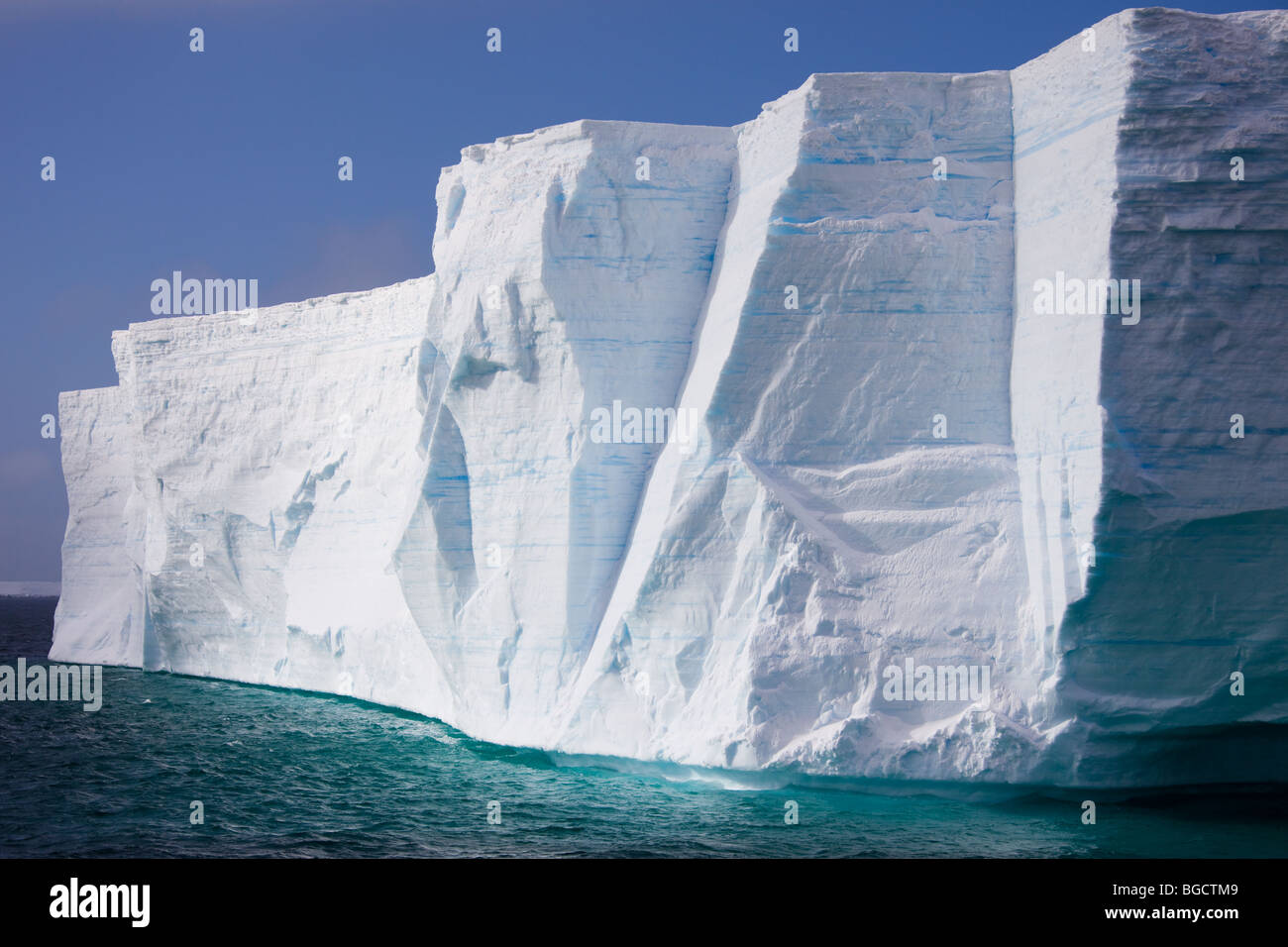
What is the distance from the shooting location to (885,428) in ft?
38.3

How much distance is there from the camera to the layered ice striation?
10.2m

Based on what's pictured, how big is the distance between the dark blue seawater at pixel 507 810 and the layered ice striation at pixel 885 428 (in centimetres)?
39

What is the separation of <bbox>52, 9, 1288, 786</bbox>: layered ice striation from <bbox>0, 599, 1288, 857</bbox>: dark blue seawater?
1.27 ft

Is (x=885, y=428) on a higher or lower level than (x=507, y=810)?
higher

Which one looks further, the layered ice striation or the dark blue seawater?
the layered ice striation

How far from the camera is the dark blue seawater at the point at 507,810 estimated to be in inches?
375

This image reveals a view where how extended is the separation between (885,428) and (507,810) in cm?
489

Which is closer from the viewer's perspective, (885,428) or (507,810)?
(507,810)

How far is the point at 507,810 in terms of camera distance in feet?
35.5

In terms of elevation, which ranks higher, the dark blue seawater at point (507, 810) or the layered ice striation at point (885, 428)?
the layered ice striation at point (885, 428)
